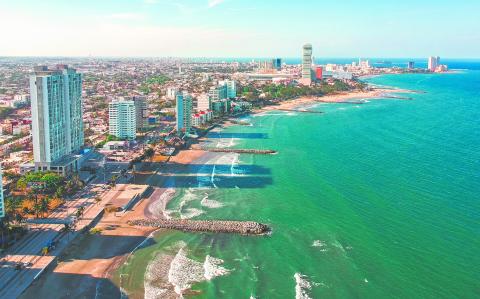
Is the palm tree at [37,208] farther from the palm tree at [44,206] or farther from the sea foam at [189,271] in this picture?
the sea foam at [189,271]

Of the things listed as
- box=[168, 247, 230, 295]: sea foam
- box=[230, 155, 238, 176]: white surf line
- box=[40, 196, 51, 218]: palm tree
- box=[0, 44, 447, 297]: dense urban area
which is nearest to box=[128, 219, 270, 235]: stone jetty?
box=[168, 247, 230, 295]: sea foam

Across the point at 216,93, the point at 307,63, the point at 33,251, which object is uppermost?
the point at 307,63

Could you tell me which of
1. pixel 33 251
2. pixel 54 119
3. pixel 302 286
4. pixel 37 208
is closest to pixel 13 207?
pixel 37 208

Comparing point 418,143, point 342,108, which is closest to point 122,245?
point 418,143

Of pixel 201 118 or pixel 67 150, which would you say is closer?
pixel 67 150

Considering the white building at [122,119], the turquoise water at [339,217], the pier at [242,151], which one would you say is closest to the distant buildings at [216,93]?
the turquoise water at [339,217]

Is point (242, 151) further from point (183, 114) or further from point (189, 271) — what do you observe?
point (189, 271)
